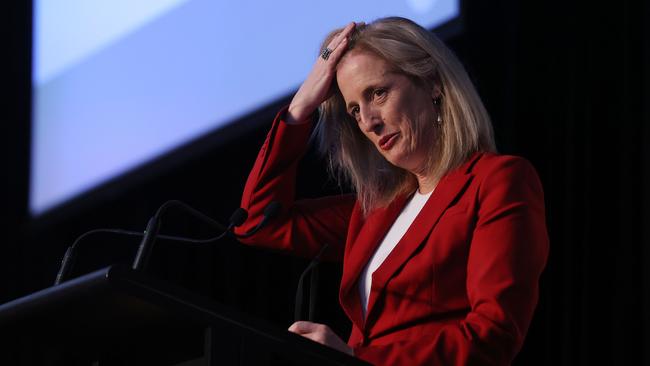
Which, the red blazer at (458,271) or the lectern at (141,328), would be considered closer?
the lectern at (141,328)

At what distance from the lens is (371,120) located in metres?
1.90

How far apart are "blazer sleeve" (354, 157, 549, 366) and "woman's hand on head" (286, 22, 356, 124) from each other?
0.43m

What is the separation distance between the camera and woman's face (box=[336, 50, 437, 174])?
189cm

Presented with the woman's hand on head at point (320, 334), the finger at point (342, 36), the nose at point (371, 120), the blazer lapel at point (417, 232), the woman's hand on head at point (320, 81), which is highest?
the finger at point (342, 36)

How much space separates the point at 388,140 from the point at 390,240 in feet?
0.62

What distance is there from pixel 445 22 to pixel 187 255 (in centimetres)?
151

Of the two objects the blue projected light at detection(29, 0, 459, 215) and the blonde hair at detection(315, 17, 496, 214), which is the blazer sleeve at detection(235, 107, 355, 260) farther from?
the blue projected light at detection(29, 0, 459, 215)

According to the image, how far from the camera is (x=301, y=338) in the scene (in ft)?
3.71

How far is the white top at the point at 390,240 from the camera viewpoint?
5.96 feet

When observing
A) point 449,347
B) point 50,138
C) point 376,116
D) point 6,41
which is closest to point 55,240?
point 50,138

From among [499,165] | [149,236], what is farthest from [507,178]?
[149,236]

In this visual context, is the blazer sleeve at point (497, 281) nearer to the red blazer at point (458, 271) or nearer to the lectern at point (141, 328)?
the red blazer at point (458, 271)

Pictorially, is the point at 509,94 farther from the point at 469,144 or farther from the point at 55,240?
the point at 55,240

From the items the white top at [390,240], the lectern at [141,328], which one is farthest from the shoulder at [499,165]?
the lectern at [141,328]
